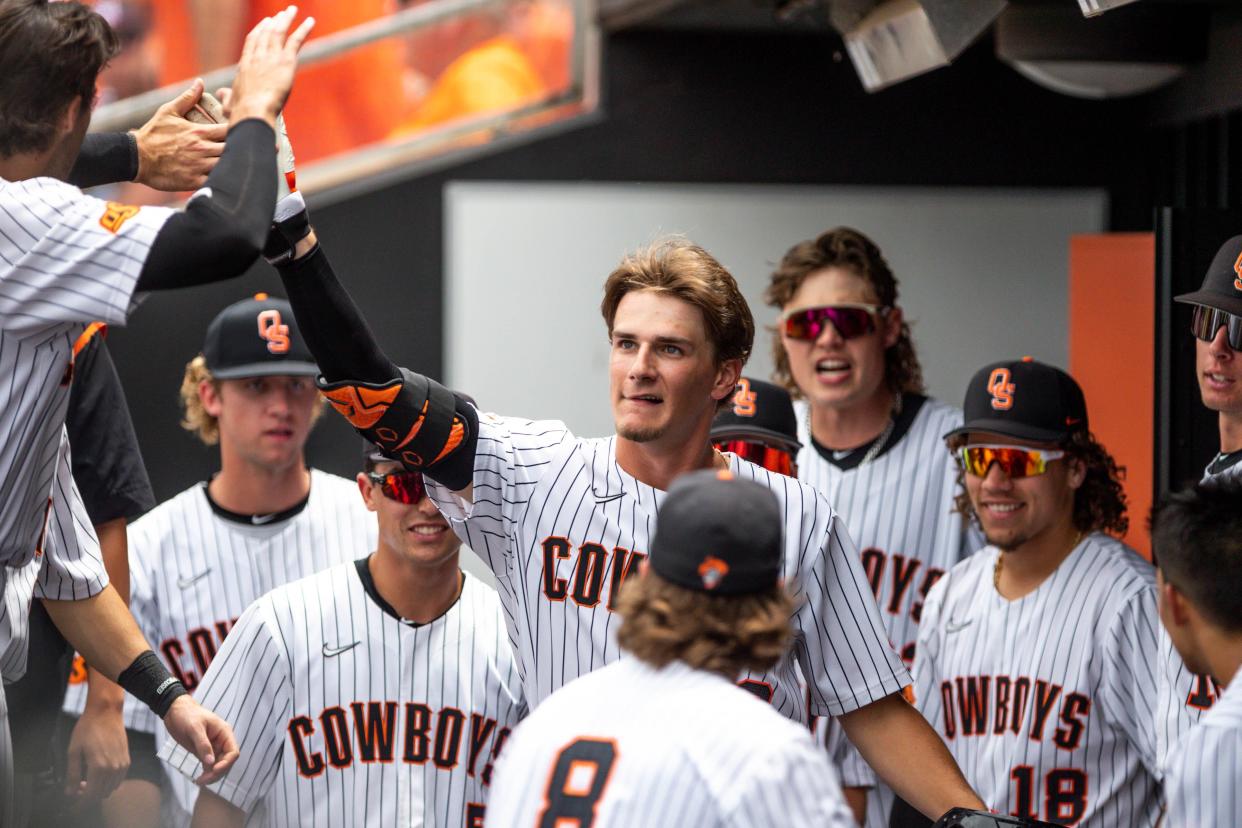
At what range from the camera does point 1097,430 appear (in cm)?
461

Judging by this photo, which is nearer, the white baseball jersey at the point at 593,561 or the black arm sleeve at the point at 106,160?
the white baseball jersey at the point at 593,561

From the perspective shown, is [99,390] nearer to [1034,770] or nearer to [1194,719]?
[1034,770]

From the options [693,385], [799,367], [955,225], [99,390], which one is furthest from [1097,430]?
[99,390]

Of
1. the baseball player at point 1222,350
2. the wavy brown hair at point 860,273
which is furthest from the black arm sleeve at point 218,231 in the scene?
the wavy brown hair at point 860,273

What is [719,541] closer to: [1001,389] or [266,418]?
[1001,389]

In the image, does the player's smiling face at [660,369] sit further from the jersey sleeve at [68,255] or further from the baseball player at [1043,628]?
the baseball player at [1043,628]

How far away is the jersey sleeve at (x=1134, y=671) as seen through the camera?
3.23 meters

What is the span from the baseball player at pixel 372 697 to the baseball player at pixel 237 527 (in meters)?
Result: 0.74

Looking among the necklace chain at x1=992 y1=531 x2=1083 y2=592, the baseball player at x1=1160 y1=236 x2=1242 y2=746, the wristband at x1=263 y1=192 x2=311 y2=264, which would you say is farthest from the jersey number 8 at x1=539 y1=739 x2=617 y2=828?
the necklace chain at x1=992 y1=531 x2=1083 y2=592

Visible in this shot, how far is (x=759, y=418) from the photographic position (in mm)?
3922

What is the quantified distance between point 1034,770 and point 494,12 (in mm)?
3956

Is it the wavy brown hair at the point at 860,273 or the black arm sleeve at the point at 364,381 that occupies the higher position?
the wavy brown hair at the point at 860,273

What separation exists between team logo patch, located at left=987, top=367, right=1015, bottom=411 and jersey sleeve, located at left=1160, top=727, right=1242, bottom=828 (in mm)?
1693

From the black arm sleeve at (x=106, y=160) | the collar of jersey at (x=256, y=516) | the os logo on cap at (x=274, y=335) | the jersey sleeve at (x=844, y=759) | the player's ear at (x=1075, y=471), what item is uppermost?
the black arm sleeve at (x=106, y=160)
